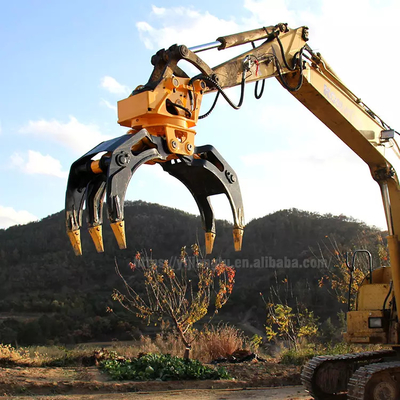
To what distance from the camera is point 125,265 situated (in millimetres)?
36469

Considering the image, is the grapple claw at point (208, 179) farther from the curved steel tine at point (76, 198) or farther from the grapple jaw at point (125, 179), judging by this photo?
the curved steel tine at point (76, 198)

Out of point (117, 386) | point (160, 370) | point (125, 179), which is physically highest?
point (125, 179)

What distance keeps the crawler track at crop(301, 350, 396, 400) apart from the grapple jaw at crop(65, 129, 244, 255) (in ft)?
9.86

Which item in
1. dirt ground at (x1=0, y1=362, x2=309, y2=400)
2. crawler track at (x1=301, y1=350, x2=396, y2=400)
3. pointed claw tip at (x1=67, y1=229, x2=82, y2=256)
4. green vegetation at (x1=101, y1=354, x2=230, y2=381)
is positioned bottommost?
dirt ground at (x1=0, y1=362, x2=309, y2=400)

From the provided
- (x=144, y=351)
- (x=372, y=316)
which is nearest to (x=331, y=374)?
(x=372, y=316)

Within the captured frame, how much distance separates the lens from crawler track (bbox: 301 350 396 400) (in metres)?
7.30

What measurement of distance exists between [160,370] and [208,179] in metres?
5.99

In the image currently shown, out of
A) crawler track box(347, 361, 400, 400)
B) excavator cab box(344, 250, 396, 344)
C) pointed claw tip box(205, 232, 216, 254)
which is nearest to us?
pointed claw tip box(205, 232, 216, 254)

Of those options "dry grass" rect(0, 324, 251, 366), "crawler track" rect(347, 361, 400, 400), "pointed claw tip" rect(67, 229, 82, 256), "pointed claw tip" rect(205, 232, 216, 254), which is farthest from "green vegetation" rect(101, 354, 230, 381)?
"pointed claw tip" rect(67, 229, 82, 256)

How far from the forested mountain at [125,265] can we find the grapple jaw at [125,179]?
53.7ft

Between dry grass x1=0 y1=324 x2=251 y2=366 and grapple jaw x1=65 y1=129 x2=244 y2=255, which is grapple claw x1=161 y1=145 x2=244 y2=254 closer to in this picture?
grapple jaw x1=65 y1=129 x2=244 y2=255

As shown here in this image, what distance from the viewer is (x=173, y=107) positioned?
189 inches

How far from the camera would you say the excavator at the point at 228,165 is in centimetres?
457

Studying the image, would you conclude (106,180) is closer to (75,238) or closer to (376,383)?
(75,238)
